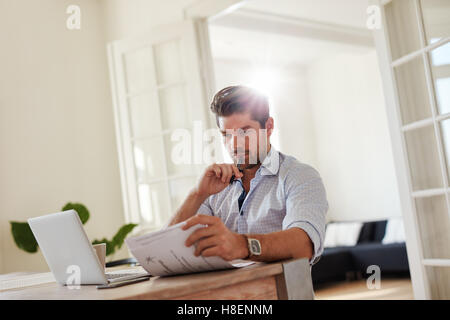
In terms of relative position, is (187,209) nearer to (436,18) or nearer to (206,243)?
(206,243)

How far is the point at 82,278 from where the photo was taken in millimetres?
1277

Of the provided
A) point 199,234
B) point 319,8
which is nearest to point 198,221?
point 199,234

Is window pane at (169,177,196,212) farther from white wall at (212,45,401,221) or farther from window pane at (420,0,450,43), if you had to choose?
white wall at (212,45,401,221)

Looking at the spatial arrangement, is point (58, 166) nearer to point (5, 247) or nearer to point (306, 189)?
point (5, 247)

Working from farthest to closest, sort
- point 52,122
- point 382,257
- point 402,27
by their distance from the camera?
point 382,257, point 52,122, point 402,27

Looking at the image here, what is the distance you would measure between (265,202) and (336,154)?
22.1ft

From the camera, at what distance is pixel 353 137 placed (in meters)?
7.87

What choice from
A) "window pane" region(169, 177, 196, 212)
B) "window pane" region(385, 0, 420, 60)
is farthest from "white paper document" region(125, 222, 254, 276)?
"window pane" region(169, 177, 196, 212)

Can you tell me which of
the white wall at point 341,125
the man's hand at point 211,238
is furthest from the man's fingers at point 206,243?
the white wall at point 341,125

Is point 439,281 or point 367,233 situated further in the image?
point 367,233

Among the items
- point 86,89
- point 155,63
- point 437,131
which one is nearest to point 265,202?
point 437,131

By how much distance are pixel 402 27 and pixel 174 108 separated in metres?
1.78

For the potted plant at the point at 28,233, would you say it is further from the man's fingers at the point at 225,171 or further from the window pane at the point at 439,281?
the man's fingers at the point at 225,171

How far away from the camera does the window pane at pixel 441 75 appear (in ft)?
8.35
